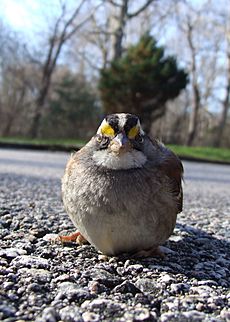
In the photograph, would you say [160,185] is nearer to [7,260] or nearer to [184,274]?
[184,274]

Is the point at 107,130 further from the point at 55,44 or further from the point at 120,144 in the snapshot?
the point at 55,44

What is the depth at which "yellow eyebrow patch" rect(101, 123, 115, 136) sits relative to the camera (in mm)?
2254

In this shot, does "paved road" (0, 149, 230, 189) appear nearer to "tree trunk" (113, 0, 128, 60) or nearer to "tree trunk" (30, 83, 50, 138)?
"tree trunk" (113, 0, 128, 60)

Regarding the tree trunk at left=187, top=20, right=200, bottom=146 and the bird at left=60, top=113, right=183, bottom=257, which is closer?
the bird at left=60, top=113, right=183, bottom=257

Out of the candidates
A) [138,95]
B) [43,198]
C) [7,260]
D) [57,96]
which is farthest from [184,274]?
[57,96]

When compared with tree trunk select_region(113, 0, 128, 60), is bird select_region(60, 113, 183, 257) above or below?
below

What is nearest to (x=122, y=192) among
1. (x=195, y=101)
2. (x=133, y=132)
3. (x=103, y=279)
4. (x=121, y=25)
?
(x=133, y=132)

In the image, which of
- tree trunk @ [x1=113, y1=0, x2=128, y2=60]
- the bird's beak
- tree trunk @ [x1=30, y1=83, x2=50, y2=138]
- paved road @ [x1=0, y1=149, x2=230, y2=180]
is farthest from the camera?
tree trunk @ [x1=30, y1=83, x2=50, y2=138]

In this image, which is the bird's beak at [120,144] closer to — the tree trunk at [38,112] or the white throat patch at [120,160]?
the white throat patch at [120,160]

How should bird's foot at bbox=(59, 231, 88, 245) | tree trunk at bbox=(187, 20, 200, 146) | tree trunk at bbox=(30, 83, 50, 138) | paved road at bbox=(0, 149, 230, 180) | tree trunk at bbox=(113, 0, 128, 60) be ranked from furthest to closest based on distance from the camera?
1. tree trunk at bbox=(187, 20, 200, 146)
2. tree trunk at bbox=(30, 83, 50, 138)
3. tree trunk at bbox=(113, 0, 128, 60)
4. paved road at bbox=(0, 149, 230, 180)
5. bird's foot at bbox=(59, 231, 88, 245)

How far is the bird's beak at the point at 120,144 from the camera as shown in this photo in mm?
2137

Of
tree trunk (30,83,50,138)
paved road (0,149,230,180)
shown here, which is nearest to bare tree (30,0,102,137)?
tree trunk (30,83,50,138)

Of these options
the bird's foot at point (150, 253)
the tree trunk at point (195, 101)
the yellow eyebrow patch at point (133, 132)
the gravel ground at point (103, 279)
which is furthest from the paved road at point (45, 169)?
the tree trunk at point (195, 101)

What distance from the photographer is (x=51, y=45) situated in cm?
2734
